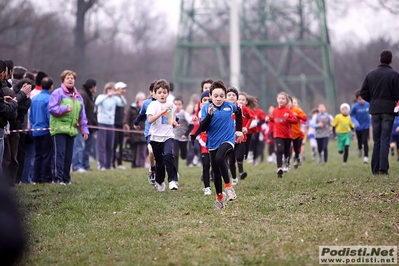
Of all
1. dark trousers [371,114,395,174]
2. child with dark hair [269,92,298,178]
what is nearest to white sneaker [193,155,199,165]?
child with dark hair [269,92,298,178]

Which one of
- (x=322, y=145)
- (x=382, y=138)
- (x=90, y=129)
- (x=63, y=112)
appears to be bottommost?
(x=322, y=145)

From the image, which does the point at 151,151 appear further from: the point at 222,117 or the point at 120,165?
the point at 120,165

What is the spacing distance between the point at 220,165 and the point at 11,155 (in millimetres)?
4909

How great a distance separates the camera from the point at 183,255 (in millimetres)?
7754

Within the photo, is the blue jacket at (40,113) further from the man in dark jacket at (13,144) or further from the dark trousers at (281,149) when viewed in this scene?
the dark trousers at (281,149)

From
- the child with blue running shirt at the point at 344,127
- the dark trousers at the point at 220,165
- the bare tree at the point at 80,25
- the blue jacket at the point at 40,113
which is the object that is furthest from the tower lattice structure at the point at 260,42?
the dark trousers at the point at 220,165

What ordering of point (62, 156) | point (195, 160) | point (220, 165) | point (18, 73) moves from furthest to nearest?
point (195, 160), point (18, 73), point (62, 156), point (220, 165)

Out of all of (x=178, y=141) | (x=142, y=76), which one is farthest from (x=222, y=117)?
(x=142, y=76)

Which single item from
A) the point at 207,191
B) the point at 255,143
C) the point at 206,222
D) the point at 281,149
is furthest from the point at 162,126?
the point at 255,143

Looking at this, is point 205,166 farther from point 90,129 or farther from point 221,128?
point 90,129

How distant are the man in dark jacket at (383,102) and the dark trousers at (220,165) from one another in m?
4.36

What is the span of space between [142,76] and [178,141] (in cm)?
4804

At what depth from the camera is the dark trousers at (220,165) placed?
34.2 ft

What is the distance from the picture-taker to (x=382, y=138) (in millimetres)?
13875
